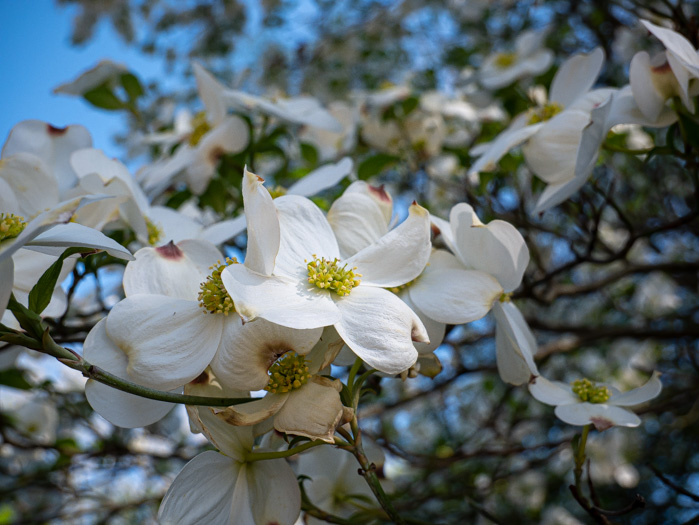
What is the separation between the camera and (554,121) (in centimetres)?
72

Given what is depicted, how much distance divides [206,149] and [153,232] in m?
0.23

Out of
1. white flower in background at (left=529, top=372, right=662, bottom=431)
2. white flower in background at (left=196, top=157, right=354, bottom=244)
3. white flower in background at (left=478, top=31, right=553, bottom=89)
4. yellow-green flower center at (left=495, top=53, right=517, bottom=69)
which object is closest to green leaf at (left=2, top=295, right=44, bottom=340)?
white flower in background at (left=196, top=157, right=354, bottom=244)

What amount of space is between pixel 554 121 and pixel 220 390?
0.50 metres

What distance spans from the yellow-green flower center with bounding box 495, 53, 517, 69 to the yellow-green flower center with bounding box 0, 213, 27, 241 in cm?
111

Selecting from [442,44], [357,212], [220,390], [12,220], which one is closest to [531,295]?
[357,212]

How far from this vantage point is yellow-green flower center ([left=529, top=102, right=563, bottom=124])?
2.73 ft

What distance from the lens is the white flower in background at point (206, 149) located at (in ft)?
2.92

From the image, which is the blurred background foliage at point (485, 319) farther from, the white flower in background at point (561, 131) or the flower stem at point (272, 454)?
the flower stem at point (272, 454)

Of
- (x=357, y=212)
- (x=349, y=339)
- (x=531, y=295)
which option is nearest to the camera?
(x=349, y=339)

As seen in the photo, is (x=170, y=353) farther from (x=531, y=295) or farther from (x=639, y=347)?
(x=639, y=347)

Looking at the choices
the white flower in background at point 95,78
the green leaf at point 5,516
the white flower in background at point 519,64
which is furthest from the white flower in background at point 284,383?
the green leaf at point 5,516

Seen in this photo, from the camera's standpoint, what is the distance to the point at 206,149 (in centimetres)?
90

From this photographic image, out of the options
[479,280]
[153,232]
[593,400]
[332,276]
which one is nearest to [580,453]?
[593,400]

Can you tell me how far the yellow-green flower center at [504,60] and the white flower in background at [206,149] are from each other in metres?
0.69
